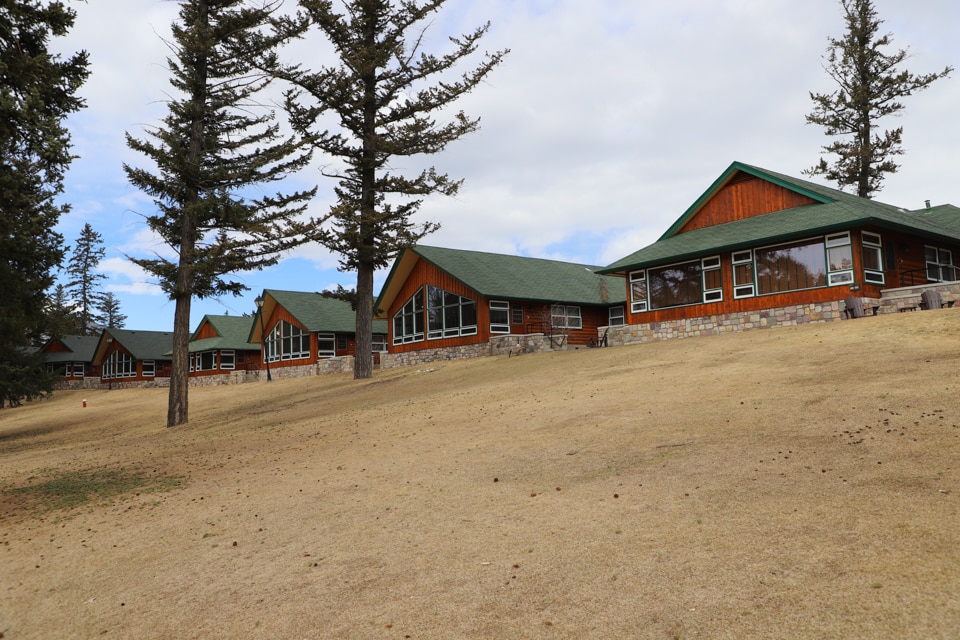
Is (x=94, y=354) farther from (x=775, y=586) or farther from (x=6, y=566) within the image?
(x=775, y=586)

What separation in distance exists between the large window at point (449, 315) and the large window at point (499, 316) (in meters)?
0.33

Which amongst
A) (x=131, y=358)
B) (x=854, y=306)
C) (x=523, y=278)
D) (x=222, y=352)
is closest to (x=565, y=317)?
(x=523, y=278)

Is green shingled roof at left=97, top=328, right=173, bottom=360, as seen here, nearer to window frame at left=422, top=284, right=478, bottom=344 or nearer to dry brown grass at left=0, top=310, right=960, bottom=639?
window frame at left=422, top=284, right=478, bottom=344

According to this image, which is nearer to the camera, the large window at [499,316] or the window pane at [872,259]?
the window pane at [872,259]

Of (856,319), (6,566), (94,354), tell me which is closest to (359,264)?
(856,319)

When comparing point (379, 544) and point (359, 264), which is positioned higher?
point (359, 264)

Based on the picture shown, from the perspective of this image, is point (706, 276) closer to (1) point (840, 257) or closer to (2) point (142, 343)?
(1) point (840, 257)

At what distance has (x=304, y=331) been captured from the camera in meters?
49.9

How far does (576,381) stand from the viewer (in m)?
19.8

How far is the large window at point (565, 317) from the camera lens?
1513 inches

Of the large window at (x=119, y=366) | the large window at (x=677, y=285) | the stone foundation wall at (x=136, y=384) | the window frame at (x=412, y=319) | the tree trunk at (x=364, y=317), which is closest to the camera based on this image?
the large window at (x=677, y=285)

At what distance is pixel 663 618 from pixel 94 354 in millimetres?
73304

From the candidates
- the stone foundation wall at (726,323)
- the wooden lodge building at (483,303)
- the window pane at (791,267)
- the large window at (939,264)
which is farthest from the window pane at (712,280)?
the large window at (939,264)

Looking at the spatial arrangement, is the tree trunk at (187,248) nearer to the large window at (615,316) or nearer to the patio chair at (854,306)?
the patio chair at (854,306)
